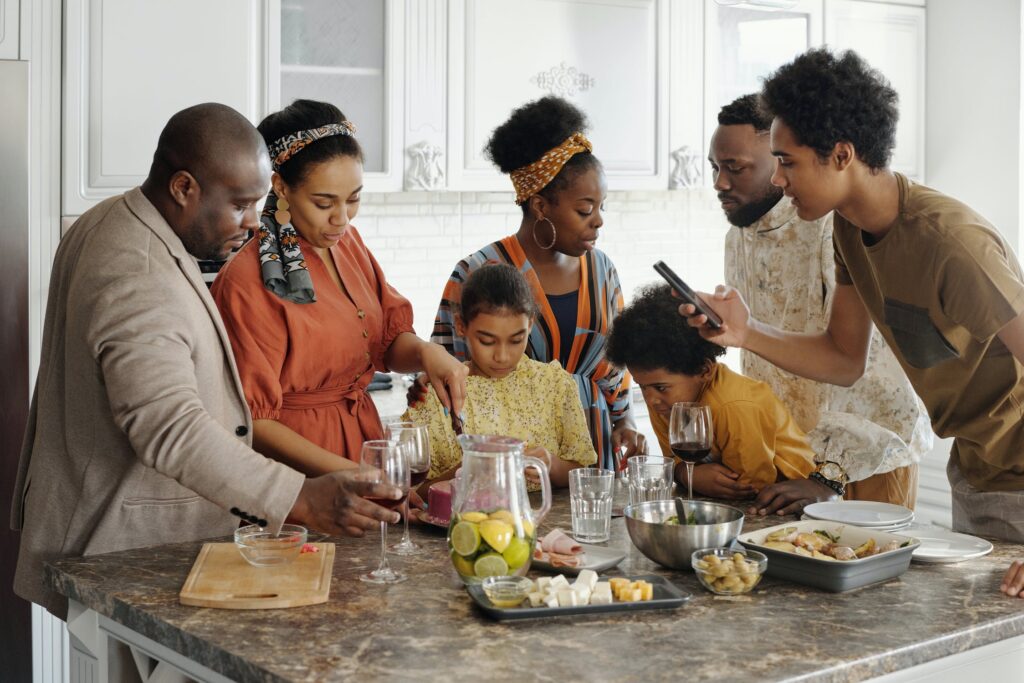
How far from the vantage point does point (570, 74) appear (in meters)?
4.57

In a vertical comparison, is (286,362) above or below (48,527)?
above

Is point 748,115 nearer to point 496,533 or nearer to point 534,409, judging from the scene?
point 534,409

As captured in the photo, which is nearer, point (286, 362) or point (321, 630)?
point (321, 630)

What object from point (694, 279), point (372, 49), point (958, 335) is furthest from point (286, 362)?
point (694, 279)

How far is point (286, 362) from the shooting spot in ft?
8.00

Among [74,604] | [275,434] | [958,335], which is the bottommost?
[74,604]

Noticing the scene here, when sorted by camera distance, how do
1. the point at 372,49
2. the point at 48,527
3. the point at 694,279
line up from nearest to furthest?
the point at 48,527
the point at 372,49
the point at 694,279

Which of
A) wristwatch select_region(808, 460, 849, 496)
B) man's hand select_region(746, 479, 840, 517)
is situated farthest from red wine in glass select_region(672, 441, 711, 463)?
wristwatch select_region(808, 460, 849, 496)

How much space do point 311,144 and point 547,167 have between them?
0.75 m

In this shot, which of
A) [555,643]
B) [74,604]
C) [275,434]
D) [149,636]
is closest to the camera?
[555,643]

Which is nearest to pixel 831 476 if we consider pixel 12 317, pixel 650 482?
pixel 650 482

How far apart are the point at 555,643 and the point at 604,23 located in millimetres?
3489

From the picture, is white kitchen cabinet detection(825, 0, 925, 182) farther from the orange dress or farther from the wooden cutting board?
the wooden cutting board

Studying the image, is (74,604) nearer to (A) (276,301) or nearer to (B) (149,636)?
(B) (149,636)
